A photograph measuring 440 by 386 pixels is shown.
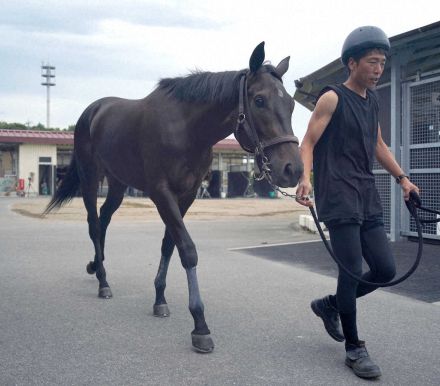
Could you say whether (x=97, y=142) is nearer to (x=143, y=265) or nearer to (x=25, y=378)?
(x=143, y=265)

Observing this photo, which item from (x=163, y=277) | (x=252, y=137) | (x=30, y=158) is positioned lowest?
(x=163, y=277)

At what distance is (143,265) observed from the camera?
6691mm

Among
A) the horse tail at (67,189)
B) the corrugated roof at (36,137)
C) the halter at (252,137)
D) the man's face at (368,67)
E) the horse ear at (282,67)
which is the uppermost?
the corrugated roof at (36,137)

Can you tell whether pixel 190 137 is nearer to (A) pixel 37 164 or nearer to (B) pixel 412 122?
(B) pixel 412 122

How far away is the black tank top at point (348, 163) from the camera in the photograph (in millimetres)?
3002

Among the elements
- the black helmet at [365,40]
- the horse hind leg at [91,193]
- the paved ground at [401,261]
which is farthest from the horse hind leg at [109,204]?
the black helmet at [365,40]

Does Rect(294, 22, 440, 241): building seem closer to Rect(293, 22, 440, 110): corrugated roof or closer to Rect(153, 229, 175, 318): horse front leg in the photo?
Rect(293, 22, 440, 110): corrugated roof

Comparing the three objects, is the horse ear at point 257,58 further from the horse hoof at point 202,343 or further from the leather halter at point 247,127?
the horse hoof at point 202,343

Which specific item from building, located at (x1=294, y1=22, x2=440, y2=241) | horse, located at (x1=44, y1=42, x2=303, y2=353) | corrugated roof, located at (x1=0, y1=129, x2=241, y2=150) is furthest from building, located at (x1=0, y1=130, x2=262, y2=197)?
horse, located at (x1=44, y1=42, x2=303, y2=353)

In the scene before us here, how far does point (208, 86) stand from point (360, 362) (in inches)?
85.0

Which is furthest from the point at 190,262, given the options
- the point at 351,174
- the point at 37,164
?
the point at 37,164

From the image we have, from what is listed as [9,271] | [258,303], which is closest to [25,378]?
[258,303]

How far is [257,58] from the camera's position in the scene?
10.9 ft

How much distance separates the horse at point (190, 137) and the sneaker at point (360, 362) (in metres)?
0.88
